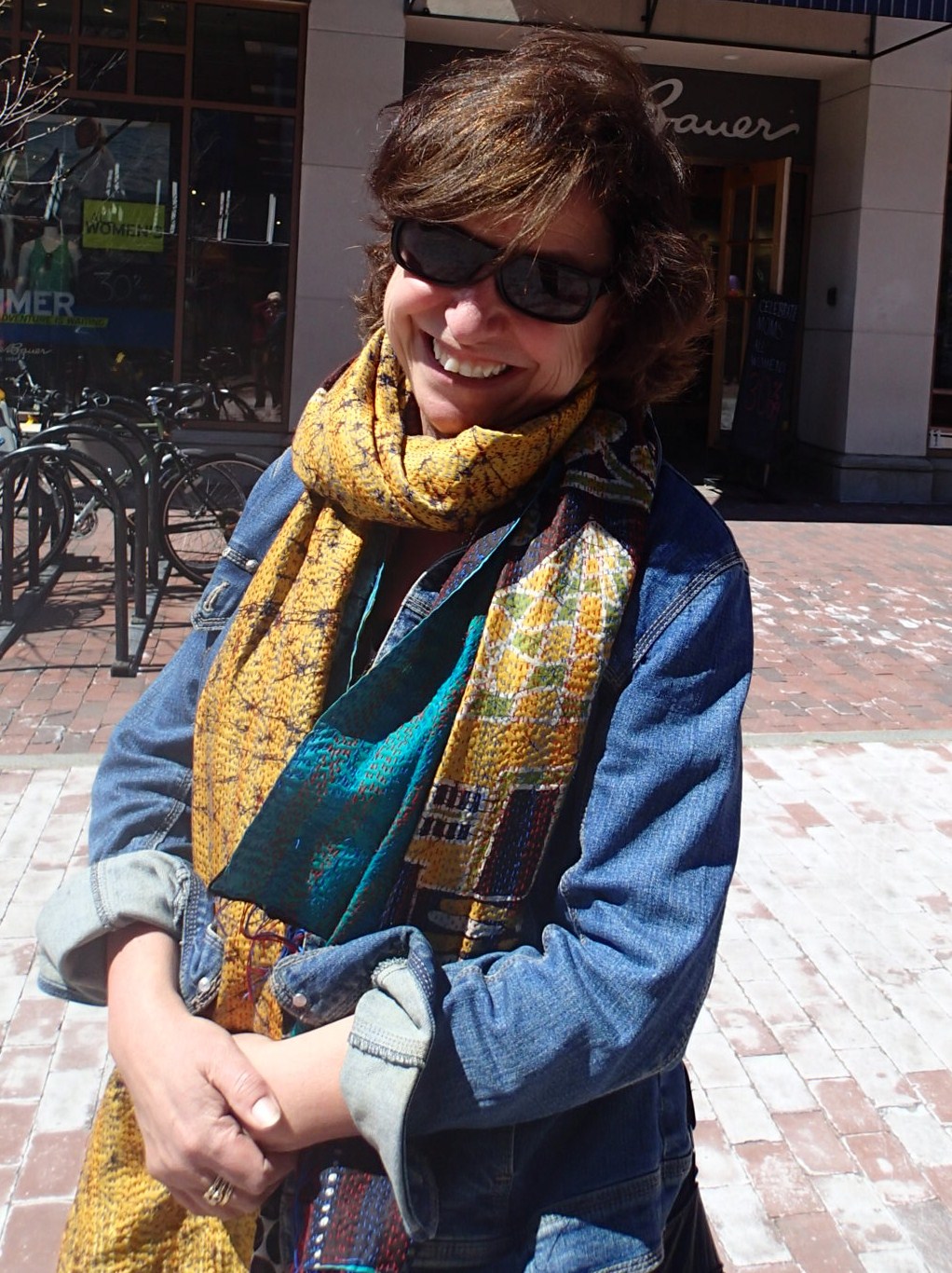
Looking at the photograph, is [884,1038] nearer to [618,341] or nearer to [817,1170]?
[817,1170]

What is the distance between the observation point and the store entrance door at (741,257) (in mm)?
13281

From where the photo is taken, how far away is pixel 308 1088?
1.44m

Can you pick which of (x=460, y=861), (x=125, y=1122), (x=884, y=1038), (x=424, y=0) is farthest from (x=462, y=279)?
(x=424, y=0)

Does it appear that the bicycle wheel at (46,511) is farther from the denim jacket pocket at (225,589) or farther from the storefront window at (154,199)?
the denim jacket pocket at (225,589)

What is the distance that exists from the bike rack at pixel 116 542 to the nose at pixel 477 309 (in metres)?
5.55

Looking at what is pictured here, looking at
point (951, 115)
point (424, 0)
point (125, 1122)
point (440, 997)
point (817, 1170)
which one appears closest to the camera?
point (440, 997)

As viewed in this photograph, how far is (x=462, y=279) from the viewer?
1605 millimetres

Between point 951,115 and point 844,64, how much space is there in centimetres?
108

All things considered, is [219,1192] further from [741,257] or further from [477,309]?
[741,257]

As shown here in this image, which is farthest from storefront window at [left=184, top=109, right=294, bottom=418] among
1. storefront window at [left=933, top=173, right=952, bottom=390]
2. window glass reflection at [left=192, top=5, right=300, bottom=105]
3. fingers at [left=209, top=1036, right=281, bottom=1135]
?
fingers at [left=209, top=1036, right=281, bottom=1135]

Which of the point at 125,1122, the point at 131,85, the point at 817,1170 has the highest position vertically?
the point at 131,85

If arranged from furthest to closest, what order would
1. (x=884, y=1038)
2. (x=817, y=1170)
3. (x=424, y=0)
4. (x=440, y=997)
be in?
(x=424, y=0)
(x=884, y=1038)
(x=817, y=1170)
(x=440, y=997)

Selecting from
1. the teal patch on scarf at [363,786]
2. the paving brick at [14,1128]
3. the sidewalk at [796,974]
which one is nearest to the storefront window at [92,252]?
A: the sidewalk at [796,974]

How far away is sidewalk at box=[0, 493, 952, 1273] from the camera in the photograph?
10.6 ft
